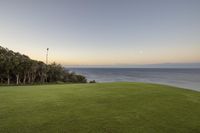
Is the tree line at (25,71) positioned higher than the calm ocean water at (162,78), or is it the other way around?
the tree line at (25,71)

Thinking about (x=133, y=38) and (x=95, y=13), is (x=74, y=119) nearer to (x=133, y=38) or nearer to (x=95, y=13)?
(x=95, y=13)

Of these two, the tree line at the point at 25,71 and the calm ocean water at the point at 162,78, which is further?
the calm ocean water at the point at 162,78

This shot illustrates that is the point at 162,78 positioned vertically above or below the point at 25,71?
below

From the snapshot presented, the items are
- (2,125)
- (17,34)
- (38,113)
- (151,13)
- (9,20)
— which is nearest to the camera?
(2,125)

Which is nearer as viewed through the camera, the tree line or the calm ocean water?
the tree line

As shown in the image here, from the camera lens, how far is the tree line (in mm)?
28562

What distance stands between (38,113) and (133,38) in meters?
27.5

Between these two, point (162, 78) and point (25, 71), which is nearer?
point (25, 71)

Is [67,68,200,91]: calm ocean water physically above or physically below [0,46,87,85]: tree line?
below

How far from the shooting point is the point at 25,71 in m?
31.5

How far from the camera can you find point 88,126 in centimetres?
463

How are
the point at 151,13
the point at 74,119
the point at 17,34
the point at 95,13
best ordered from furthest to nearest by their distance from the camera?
the point at 95,13 → the point at 17,34 → the point at 151,13 → the point at 74,119

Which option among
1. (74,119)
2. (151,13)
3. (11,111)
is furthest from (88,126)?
(151,13)

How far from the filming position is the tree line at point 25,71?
28.6 m
